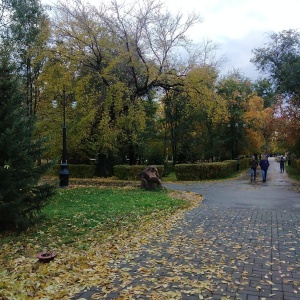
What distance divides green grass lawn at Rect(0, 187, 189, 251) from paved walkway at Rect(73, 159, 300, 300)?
146 centimetres

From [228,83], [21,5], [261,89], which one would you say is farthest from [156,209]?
[261,89]

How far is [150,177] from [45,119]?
1008cm

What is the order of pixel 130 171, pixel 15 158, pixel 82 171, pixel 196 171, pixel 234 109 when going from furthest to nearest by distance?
1. pixel 234 109
2. pixel 82 171
3. pixel 196 171
4. pixel 130 171
5. pixel 15 158

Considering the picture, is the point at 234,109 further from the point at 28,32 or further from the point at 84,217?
the point at 84,217

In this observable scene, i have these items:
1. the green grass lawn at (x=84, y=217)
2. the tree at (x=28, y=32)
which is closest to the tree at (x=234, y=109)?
the tree at (x=28, y=32)

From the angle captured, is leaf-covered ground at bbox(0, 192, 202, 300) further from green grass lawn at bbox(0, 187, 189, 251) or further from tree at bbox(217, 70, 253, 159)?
tree at bbox(217, 70, 253, 159)

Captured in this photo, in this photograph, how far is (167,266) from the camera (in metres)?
4.54

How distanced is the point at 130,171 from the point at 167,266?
611 inches

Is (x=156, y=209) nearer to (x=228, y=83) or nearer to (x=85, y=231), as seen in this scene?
(x=85, y=231)

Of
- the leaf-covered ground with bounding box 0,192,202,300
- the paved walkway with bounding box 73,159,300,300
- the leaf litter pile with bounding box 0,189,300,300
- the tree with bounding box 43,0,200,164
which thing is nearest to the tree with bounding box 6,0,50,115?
the tree with bounding box 43,0,200,164

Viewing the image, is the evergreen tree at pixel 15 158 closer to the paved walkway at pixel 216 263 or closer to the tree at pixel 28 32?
the paved walkway at pixel 216 263

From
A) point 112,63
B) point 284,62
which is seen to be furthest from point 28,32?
point 284,62

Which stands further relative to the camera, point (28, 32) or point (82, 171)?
point (82, 171)

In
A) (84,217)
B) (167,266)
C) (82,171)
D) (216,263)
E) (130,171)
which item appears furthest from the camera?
(82,171)
